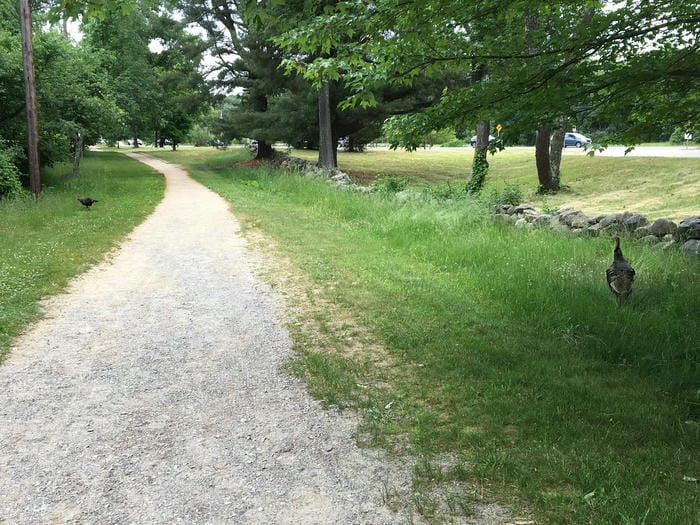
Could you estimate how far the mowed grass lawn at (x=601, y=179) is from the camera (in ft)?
46.3

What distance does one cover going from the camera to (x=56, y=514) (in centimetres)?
278

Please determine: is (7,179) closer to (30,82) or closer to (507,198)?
(30,82)

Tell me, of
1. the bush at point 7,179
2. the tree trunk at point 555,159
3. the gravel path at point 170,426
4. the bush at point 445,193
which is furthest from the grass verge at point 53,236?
the tree trunk at point 555,159

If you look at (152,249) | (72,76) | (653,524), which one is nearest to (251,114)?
(72,76)

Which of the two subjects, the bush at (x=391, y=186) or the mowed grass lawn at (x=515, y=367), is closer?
the mowed grass lawn at (x=515, y=367)

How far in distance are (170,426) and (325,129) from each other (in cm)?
1901

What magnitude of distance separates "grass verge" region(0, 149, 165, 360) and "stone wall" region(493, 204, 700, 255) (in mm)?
8228

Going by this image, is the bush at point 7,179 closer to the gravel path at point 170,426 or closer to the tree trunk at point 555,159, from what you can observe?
the gravel path at point 170,426

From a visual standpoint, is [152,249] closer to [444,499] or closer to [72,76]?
[444,499]

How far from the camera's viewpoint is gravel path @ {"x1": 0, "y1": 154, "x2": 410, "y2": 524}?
2871 millimetres

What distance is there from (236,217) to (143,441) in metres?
9.47

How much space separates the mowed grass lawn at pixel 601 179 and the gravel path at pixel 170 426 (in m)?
11.1

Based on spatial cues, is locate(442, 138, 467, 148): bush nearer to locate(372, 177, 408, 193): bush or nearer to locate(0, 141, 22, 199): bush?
locate(372, 177, 408, 193): bush

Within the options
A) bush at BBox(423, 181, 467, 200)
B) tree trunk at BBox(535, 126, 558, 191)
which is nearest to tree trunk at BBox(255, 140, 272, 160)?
bush at BBox(423, 181, 467, 200)
